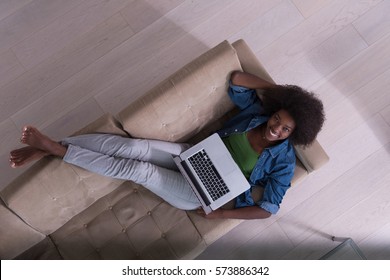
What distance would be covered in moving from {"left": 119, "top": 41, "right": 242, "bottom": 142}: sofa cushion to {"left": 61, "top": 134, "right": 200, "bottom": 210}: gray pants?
0.07 meters

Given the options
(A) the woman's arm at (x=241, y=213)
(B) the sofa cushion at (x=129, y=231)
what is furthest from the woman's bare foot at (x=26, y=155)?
(A) the woman's arm at (x=241, y=213)

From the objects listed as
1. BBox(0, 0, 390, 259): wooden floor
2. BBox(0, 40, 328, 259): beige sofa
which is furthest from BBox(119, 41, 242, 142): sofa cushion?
BBox(0, 0, 390, 259): wooden floor

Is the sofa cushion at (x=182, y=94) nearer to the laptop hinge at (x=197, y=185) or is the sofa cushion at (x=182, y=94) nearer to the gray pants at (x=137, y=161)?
the gray pants at (x=137, y=161)

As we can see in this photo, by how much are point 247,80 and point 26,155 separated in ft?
3.45

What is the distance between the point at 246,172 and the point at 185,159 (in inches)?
12.5

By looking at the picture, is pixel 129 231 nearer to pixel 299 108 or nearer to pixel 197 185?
pixel 197 185

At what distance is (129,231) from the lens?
1861 millimetres

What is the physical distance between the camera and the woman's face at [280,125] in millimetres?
1673

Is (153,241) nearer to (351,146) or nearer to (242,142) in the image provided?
(242,142)

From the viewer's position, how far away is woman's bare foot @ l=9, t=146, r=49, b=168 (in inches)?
66.2

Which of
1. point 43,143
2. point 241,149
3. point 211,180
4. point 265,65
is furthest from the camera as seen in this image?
point 265,65

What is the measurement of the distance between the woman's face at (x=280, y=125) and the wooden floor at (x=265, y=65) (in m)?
0.65

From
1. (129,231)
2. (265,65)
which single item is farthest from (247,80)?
(129,231)

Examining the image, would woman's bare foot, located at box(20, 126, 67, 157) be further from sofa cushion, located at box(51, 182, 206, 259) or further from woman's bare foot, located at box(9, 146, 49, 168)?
sofa cushion, located at box(51, 182, 206, 259)
